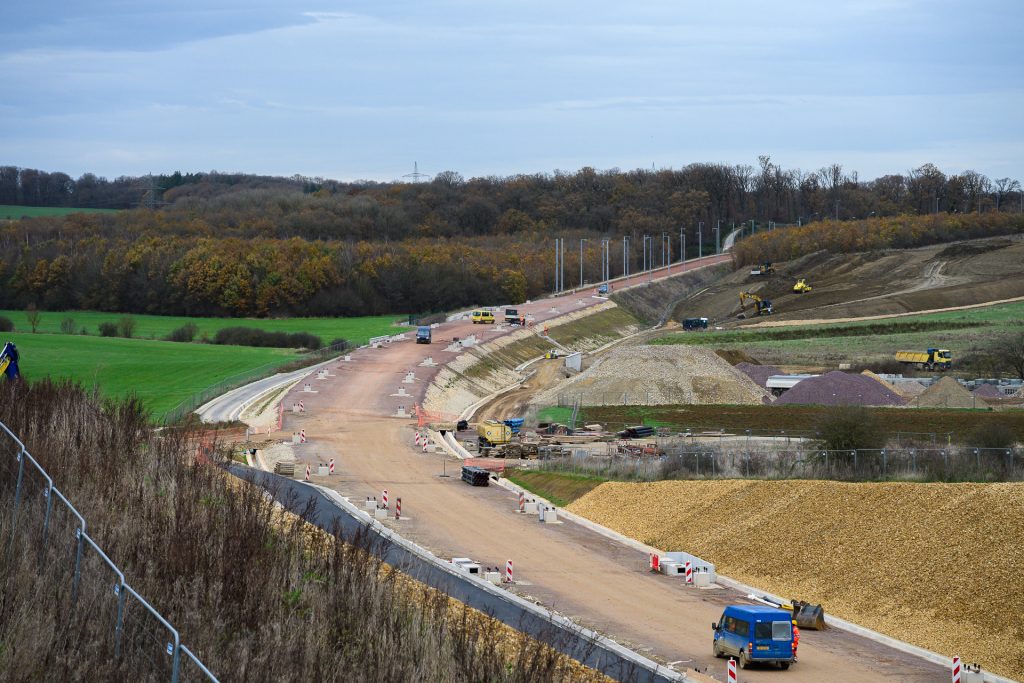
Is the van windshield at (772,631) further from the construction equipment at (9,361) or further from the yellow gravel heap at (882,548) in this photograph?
the construction equipment at (9,361)

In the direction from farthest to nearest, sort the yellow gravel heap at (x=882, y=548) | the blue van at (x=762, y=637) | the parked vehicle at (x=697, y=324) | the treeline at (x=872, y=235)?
1. the treeline at (x=872, y=235)
2. the parked vehicle at (x=697, y=324)
3. the yellow gravel heap at (x=882, y=548)
4. the blue van at (x=762, y=637)

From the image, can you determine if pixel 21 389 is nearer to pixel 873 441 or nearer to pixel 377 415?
pixel 873 441

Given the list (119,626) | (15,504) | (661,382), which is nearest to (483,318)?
(661,382)

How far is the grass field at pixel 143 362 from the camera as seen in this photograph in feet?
269

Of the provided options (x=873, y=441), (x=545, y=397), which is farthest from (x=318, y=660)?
(x=545, y=397)

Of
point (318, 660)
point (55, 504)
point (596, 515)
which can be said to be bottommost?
point (596, 515)

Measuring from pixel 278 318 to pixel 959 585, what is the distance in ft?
368

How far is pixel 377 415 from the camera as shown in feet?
240

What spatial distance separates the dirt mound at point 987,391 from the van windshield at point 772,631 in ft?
166

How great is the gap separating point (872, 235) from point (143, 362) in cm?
11590

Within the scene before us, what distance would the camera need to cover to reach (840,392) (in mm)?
72438

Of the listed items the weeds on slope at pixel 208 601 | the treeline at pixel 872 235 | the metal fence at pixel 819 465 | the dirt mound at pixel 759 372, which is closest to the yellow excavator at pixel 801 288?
the treeline at pixel 872 235

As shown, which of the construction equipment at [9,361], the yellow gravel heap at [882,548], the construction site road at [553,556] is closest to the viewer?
the construction site road at [553,556]

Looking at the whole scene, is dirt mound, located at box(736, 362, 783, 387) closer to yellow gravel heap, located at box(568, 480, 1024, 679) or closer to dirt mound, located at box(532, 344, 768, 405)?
dirt mound, located at box(532, 344, 768, 405)
